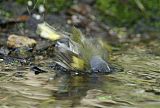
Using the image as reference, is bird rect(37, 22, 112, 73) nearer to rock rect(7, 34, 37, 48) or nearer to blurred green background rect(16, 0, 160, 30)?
rock rect(7, 34, 37, 48)

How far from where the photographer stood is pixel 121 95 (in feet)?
11.0

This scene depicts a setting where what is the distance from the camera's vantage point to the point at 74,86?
142 inches

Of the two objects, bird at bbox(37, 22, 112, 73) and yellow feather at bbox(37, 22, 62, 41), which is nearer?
bird at bbox(37, 22, 112, 73)

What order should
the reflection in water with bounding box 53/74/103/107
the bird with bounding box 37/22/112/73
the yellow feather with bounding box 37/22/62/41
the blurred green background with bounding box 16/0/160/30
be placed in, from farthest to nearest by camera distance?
the blurred green background with bounding box 16/0/160/30 < the yellow feather with bounding box 37/22/62/41 < the bird with bounding box 37/22/112/73 < the reflection in water with bounding box 53/74/103/107

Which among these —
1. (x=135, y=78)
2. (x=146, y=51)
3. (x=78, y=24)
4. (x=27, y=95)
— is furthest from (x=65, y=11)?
(x=27, y=95)

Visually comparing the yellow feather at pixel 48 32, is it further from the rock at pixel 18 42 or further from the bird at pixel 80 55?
the bird at pixel 80 55

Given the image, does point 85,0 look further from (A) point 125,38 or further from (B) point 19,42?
(B) point 19,42

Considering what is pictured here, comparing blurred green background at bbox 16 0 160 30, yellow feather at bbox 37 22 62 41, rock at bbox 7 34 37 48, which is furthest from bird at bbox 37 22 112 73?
blurred green background at bbox 16 0 160 30

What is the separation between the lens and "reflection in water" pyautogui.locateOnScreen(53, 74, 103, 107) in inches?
129

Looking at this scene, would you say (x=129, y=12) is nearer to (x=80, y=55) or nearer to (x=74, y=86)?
(x=80, y=55)

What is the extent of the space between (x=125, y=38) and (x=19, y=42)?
2184 millimetres

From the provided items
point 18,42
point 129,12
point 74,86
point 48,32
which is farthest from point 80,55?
point 129,12

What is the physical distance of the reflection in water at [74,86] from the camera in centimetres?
328

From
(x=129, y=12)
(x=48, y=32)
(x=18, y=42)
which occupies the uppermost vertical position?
(x=129, y=12)
